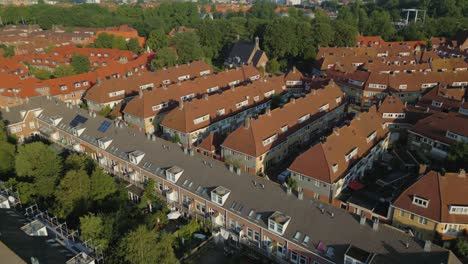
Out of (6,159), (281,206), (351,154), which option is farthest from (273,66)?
(281,206)

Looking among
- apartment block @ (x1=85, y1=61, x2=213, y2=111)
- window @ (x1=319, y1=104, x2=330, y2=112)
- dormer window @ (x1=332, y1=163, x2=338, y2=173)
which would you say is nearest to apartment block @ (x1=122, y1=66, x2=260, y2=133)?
apartment block @ (x1=85, y1=61, x2=213, y2=111)

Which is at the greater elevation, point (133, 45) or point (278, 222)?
point (133, 45)

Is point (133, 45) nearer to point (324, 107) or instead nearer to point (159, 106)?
point (159, 106)

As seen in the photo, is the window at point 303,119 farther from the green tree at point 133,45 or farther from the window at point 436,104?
the green tree at point 133,45

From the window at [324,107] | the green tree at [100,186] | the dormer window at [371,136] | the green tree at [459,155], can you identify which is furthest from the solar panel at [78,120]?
the green tree at [459,155]

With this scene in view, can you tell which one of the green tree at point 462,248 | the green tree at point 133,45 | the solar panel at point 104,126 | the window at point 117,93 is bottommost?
the green tree at point 462,248
